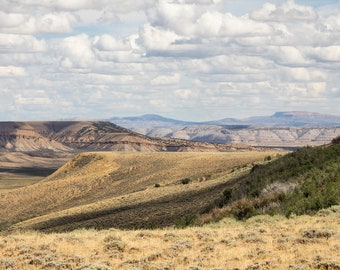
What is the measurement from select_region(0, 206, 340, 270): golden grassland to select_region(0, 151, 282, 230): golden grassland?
50.2 feet

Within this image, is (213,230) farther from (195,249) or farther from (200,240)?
(195,249)

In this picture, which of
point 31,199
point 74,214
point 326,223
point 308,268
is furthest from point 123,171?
point 308,268

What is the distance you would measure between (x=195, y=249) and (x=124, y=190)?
56541 mm

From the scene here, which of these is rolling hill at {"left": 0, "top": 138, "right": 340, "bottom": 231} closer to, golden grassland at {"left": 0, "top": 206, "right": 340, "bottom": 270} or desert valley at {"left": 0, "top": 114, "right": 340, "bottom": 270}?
desert valley at {"left": 0, "top": 114, "right": 340, "bottom": 270}

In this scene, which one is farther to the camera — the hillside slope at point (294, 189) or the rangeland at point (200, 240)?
the hillside slope at point (294, 189)

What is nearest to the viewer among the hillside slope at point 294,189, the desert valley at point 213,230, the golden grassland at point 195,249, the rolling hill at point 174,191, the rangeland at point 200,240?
the golden grassland at point 195,249

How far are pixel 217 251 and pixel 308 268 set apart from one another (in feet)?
11.3

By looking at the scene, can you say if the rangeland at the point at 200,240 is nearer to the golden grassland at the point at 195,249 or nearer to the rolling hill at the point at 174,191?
the golden grassland at the point at 195,249

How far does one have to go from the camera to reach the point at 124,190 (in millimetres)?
72062

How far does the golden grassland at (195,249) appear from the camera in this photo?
1395cm

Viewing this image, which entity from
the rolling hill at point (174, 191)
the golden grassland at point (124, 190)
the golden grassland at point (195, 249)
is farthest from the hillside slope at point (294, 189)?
the golden grassland at point (124, 190)

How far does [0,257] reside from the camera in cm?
1555

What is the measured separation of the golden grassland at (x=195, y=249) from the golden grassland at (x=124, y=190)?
1531 cm

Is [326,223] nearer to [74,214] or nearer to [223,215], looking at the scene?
[223,215]
